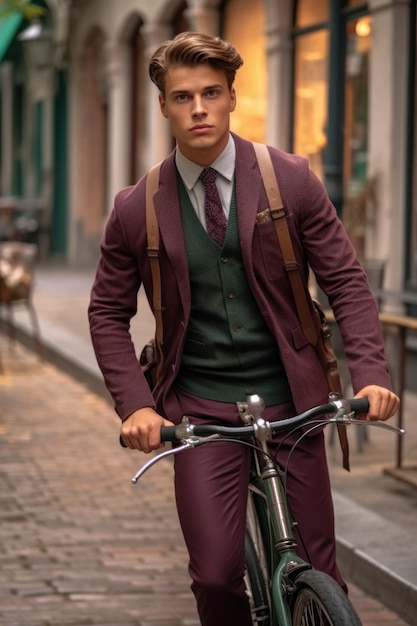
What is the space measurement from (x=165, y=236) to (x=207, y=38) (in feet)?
1.66

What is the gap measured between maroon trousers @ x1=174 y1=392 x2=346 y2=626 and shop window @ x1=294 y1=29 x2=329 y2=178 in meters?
10.3

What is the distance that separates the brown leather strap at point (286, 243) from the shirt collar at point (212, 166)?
8 cm

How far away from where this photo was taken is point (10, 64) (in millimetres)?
31188

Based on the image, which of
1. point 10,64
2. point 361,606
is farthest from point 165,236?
point 10,64

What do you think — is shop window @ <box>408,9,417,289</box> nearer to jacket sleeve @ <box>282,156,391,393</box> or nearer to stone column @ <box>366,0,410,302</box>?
stone column @ <box>366,0,410,302</box>

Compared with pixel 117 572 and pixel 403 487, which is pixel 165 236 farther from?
pixel 403 487

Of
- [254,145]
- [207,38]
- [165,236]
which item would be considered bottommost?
[165,236]

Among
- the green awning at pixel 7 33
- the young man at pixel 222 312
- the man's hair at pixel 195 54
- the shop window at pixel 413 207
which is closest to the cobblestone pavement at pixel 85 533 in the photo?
the young man at pixel 222 312

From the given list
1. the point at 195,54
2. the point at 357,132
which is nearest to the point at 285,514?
the point at 195,54

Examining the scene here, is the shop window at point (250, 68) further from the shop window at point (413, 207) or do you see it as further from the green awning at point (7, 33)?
the green awning at point (7, 33)

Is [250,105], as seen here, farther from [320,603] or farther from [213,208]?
[320,603]

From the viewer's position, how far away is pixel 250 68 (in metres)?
15.6

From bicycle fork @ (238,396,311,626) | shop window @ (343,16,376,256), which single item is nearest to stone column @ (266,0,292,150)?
shop window @ (343,16,376,256)

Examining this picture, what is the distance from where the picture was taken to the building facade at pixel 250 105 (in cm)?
1109
